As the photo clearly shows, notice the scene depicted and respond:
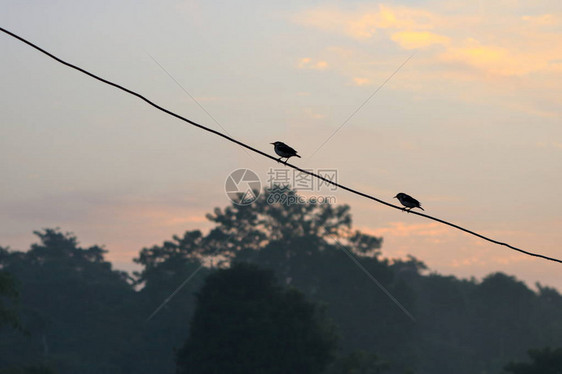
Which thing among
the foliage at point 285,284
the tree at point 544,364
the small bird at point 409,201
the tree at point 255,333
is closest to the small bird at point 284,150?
the small bird at point 409,201

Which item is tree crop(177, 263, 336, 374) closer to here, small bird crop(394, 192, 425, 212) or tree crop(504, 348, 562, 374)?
tree crop(504, 348, 562, 374)

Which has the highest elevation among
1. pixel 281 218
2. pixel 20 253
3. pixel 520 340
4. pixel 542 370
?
pixel 281 218

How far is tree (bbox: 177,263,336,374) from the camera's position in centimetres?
5684

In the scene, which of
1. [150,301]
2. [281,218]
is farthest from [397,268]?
[150,301]

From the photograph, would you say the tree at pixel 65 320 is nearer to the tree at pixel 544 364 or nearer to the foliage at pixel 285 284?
the foliage at pixel 285 284

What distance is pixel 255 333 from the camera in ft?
189

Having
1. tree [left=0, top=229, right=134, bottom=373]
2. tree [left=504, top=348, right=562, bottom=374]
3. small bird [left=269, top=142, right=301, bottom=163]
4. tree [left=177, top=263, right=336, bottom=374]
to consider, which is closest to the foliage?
tree [left=0, top=229, right=134, bottom=373]

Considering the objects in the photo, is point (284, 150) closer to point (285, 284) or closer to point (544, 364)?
point (544, 364)

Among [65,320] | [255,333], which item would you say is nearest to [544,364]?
[255,333]

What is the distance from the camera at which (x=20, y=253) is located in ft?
416

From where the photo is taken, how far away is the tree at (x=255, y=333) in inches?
2238

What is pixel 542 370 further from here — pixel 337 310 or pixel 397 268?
pixel 397 268

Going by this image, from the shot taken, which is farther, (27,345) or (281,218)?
(281,218)

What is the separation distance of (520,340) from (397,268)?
35167 millimetres
